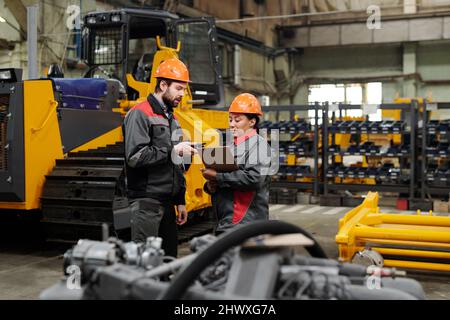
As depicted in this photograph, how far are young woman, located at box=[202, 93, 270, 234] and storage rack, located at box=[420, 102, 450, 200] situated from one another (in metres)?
7.79

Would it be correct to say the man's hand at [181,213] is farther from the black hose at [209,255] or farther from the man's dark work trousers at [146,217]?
the black hose at [209,255]

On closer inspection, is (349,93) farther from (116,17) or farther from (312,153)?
(116,17)

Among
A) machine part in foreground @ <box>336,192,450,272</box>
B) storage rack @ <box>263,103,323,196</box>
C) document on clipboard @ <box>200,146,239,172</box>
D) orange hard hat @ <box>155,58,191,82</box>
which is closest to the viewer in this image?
document on clipboard @ <box>200,146,239,172</box>

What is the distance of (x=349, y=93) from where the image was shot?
73.8ft

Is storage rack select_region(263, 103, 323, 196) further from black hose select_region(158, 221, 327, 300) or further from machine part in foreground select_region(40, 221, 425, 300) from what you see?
black hose select_region(158, 221, 327, 300)

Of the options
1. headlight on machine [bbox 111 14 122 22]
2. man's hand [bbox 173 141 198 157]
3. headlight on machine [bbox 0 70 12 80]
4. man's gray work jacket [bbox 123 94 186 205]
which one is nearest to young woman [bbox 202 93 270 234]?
man's hand [bbox 173 141 198 157]

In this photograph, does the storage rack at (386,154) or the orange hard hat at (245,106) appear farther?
the storage rack at (386,154)

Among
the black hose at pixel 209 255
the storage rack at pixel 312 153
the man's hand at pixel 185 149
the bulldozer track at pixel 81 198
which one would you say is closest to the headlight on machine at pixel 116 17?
the bulldozer track at pixel 81 198

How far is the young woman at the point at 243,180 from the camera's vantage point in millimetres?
3445

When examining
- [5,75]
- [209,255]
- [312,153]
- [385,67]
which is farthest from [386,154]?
[385,67]

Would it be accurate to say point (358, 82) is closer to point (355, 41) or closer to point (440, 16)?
point (355, 41)

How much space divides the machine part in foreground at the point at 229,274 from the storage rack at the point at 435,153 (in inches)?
365

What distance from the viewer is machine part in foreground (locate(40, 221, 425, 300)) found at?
1513 millimetres
